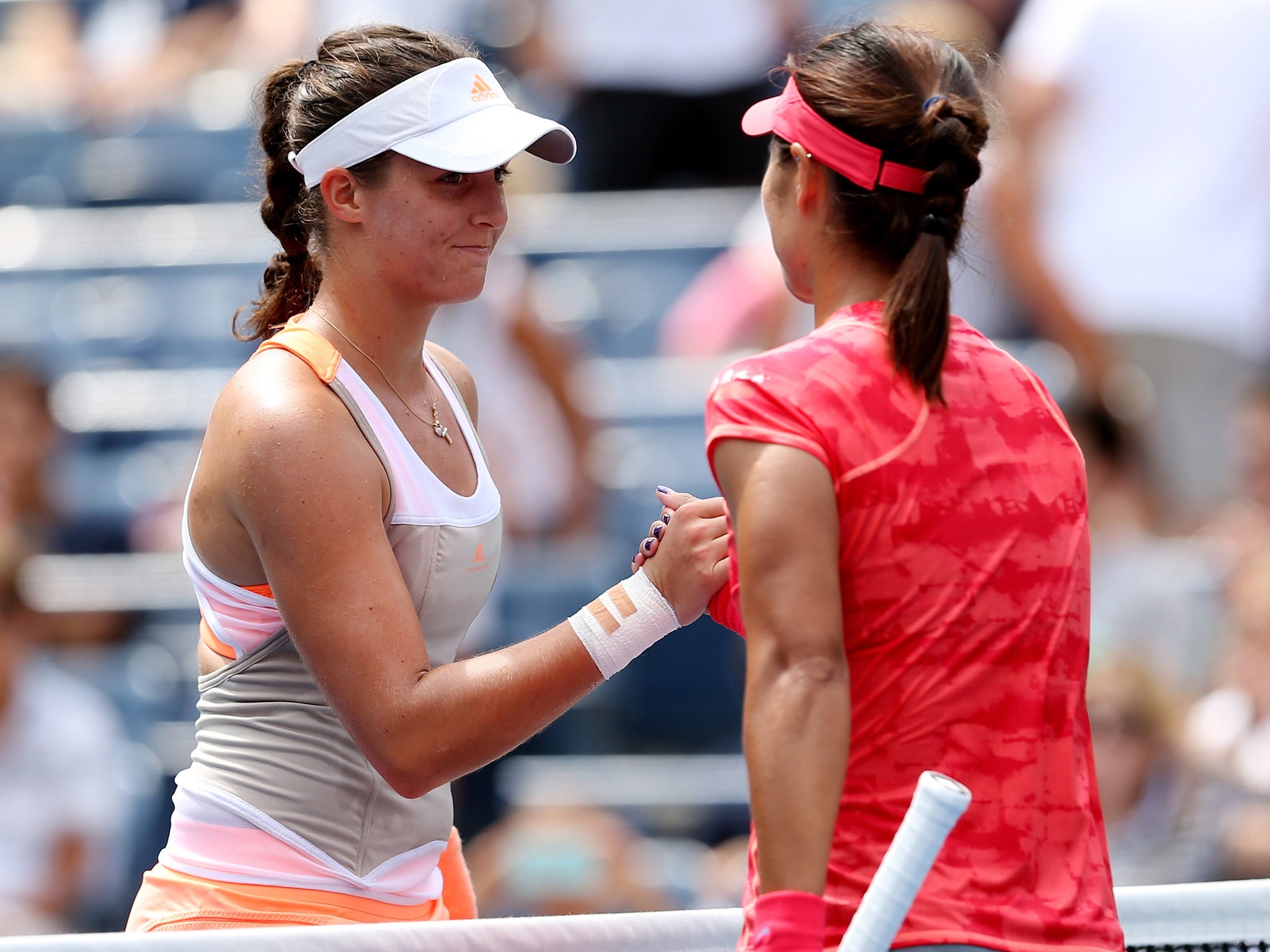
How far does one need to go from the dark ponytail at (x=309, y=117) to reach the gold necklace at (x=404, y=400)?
0.41ft

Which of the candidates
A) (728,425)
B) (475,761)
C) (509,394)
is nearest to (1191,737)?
(509,394)

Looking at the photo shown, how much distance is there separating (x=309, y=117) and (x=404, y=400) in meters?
0.36

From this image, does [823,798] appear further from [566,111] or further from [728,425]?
[566,111]

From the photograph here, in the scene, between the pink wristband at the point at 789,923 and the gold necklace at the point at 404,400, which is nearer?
the pink wristband at the point at 789,923

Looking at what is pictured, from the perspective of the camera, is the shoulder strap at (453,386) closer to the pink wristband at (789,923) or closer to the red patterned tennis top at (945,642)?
the red patterned tennis top at (945,642)

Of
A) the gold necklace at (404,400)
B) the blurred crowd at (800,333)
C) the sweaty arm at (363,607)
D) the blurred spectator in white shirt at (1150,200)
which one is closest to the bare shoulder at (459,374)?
the gold necklace at (404,400)

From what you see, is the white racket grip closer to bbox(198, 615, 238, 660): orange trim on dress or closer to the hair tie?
the hair tie

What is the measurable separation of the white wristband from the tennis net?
281 mm

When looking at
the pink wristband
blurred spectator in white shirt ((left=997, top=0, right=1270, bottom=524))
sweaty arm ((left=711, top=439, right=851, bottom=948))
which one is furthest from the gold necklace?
blurred spectator in white shirt ((left=997, top=0, right=1270, bottom=524))

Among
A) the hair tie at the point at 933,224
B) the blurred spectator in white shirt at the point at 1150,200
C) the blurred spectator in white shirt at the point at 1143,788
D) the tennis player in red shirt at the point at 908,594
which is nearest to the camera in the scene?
the tennis player in red shirt at the point at 908,594

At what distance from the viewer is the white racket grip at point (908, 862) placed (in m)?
1.15

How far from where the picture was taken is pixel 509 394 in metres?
5.03

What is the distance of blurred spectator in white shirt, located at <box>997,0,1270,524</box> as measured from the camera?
15.9 ft

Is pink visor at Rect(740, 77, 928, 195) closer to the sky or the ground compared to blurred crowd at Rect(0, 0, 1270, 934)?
closer to the sky
